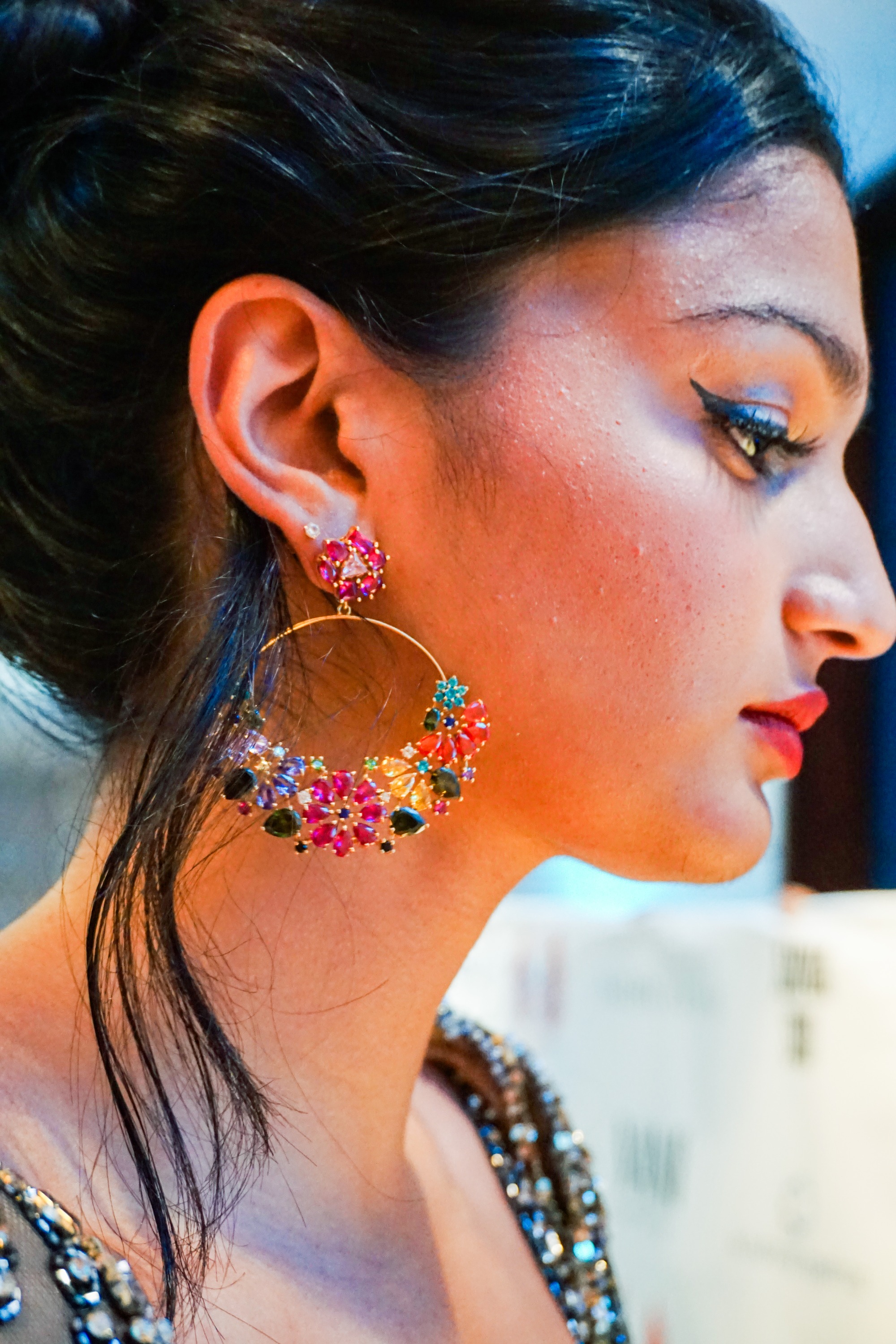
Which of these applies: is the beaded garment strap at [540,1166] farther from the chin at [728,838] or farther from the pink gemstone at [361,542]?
the pink gemstone at [361,542]

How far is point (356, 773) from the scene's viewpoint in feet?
2.29

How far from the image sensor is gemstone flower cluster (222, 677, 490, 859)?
0.67 m

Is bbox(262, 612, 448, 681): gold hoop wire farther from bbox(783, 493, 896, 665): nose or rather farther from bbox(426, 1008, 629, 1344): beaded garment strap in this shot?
bbox(426, 1008, 629, 1344): beaded garment strap

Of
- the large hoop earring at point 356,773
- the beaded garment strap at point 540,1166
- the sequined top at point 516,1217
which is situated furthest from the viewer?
the beaded garment strap at point 540,1166

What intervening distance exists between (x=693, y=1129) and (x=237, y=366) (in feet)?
2.52

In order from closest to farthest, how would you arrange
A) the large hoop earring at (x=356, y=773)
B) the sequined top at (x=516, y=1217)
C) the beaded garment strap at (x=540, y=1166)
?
the sequined top at (x=516, y=1217) < the large hoop earring at (x=356, y=773) < the beaded garment strap at (x=540, y=1166)

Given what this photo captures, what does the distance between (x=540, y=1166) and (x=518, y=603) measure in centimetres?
54

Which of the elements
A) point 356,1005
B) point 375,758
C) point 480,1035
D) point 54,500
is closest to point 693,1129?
point 480,1035

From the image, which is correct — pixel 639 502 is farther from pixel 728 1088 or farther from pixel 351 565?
pixel 728 1088

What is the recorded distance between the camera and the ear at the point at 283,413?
2.19 feet

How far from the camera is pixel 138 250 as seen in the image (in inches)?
26.8

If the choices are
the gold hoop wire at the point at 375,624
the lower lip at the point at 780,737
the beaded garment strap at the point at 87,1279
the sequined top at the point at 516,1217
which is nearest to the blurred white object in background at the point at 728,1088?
the sequined top at the point at 516,1217

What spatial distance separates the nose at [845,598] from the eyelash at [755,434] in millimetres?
48

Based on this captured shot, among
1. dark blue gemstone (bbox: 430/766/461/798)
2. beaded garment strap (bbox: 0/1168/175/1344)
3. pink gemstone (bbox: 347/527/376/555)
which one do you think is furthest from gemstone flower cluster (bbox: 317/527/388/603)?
beaded garment strap (bbox: 0/1168/175/1344)
